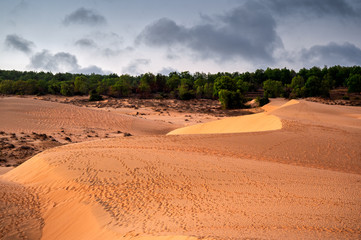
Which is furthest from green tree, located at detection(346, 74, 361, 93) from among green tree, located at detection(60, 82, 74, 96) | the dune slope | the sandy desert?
green tree, located at detection(60, 82, 74, 96)

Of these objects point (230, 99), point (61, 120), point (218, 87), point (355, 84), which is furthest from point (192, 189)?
point (355, 84)

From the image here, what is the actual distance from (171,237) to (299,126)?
15.5 meters

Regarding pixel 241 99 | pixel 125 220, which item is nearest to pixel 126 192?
pixel 125 220

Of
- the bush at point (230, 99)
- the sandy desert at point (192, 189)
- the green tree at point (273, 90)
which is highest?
the green tree at point (273, 90)

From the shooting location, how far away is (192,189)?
7.95 meters

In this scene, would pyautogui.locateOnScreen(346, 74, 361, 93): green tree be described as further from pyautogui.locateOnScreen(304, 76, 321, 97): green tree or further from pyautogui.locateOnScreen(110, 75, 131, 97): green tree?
pyautogui.locateOnScreen(110, 75, 131, 97): green tree

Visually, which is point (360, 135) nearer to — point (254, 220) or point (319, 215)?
point (319, 215)

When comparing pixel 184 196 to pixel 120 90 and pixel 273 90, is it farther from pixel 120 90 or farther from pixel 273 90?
pixel 120 90

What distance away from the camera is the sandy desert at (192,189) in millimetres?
5453

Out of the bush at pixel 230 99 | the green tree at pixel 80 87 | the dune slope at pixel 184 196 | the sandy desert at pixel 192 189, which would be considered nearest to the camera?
the dune slope at pixel 184 196

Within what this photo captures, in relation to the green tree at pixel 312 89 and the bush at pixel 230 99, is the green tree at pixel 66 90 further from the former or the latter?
the green tree at pixel 312 89

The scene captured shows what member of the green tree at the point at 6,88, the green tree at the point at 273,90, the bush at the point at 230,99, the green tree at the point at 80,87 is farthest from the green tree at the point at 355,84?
the green tree at the point at 6,88

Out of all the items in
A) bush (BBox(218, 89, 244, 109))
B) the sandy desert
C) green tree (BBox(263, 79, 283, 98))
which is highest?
green tree (BBox(263, 79, 283, 98))

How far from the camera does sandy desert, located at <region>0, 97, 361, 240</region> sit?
17.9 feet
